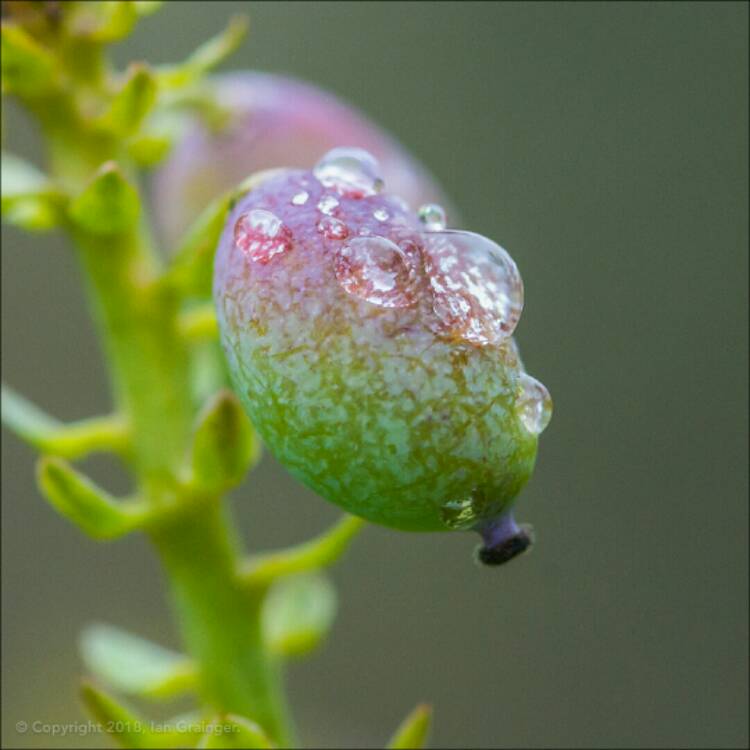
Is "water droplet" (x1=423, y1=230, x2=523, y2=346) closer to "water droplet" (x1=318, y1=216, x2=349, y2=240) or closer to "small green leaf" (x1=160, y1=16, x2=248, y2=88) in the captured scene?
"water droplet" (x1=318, y1=216, x2=349, y2=240)

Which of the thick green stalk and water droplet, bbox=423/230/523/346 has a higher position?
water droplet, bbox=423/230/523/346

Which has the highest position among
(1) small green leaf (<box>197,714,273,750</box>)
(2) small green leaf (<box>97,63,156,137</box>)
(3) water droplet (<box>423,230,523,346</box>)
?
(2) small green leaf (<box>97,63,156,137</box>)

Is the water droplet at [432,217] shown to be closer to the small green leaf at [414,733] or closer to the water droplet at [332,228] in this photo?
the water droplet at [332,228]

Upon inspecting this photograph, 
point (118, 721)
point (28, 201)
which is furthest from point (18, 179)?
point (118, 721)

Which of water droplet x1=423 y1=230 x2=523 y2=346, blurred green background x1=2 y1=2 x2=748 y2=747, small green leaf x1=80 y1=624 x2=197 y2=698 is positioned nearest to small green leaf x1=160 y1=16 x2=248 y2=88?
water droplet x1=423 y1=230 x2=523 y2=346

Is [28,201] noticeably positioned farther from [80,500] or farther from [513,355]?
[513,355]

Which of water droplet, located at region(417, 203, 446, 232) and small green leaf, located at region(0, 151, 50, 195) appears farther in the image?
small green leaf, located at region(0, 151, 50, 195)

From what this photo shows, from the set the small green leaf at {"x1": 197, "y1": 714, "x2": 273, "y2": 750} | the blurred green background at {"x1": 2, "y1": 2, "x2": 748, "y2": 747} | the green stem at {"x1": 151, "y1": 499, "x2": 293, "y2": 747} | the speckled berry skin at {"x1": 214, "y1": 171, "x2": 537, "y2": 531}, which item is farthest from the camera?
the blurred green background at {"x1": 2, "y1": 2, "x2": 748, "y2": 747}
